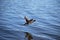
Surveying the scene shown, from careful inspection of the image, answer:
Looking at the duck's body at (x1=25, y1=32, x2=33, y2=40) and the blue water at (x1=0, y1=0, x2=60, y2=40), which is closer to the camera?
the duck's body at (x1=25, y1=32, x2=33, y2=40)

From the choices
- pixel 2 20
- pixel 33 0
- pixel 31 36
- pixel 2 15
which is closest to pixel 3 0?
pixel 33 0

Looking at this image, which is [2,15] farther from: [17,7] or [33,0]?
[33,0]

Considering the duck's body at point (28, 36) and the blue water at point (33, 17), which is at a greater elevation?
the blue water at point (33, 17)

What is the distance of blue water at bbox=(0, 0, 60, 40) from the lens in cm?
281

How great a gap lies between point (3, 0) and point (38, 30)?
2.68 meters

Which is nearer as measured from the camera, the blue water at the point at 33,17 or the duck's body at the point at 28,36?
the duck's body at the point at 28,36

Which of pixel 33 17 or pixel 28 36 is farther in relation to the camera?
pixel 33 17

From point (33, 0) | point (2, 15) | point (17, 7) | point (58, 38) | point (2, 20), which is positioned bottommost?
point (58, 38)

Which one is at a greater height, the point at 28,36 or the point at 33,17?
the point at 33,17

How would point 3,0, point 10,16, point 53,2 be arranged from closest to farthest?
point 10,16, point 53,2, point 3,0

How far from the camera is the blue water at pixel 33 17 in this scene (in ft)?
9.22

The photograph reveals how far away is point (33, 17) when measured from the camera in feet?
11.9

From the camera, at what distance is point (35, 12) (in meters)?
3.97

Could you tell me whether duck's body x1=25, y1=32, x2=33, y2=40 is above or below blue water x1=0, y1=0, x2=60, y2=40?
below
